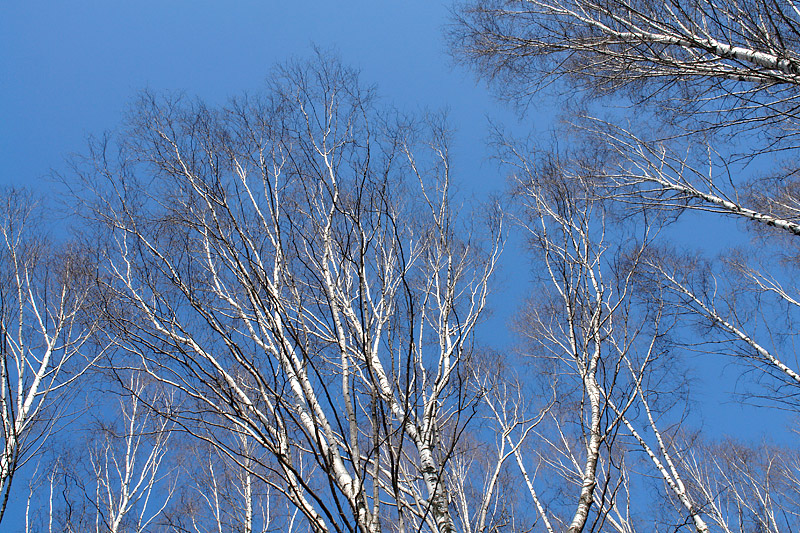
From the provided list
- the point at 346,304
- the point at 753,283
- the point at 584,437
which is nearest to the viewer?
the point at 584,437

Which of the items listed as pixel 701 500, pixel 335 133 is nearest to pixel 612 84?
pixel 335 133

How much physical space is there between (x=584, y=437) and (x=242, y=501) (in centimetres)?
874

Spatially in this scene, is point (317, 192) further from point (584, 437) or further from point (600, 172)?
point (600, 172)

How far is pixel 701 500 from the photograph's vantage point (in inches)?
321

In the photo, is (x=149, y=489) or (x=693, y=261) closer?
(x=149, y=489)

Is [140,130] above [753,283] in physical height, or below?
below

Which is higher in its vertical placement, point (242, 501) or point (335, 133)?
point (335, 133)

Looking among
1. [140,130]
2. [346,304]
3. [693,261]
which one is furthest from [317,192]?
[693,261]

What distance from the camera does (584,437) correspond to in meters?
1.93

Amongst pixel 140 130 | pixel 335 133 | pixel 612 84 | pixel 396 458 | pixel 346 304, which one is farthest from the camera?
pixel 612 84

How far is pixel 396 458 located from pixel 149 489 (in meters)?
8.10

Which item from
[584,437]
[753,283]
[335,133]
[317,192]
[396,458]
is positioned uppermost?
[753,283]

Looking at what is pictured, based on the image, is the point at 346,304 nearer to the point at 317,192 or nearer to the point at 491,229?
the point at 317,192

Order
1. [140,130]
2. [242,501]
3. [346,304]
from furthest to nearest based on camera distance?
[242,501], [140,130], [346,304]
